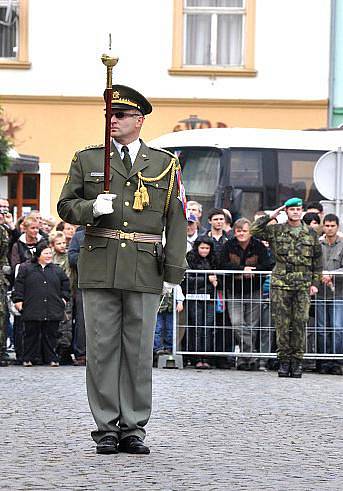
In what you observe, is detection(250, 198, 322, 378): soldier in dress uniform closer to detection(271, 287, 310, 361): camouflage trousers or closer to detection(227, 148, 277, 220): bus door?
detection(271, 287, 310, 361): camouflage trousers

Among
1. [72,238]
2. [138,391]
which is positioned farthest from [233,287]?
[138,391]

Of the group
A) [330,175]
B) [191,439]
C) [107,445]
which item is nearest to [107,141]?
[107,445]

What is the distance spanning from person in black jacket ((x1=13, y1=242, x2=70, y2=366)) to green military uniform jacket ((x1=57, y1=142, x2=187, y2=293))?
764cm

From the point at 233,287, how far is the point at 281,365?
145cm

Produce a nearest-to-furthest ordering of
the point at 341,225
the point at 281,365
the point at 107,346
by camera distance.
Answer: the point at 107,346 < the point at 281,365 < the point at 341,225

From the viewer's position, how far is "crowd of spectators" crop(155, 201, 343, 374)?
54.7 feet

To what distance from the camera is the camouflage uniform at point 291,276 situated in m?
15.5

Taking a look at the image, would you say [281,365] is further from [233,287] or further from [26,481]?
[26,481]

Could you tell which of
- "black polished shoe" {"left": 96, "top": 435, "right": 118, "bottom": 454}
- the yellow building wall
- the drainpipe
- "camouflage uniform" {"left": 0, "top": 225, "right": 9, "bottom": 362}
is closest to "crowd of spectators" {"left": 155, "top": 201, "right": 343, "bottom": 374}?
"camouflage uniform" {"left": 0, "top": 225, "right": 9, "bottom": 362}

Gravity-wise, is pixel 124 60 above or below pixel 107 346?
above

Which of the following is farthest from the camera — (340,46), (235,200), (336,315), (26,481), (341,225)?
(340,46)

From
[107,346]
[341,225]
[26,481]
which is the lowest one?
[26,481]

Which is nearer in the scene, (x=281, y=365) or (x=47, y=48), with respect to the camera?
(x=281, y=365)

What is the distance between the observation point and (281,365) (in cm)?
1566
